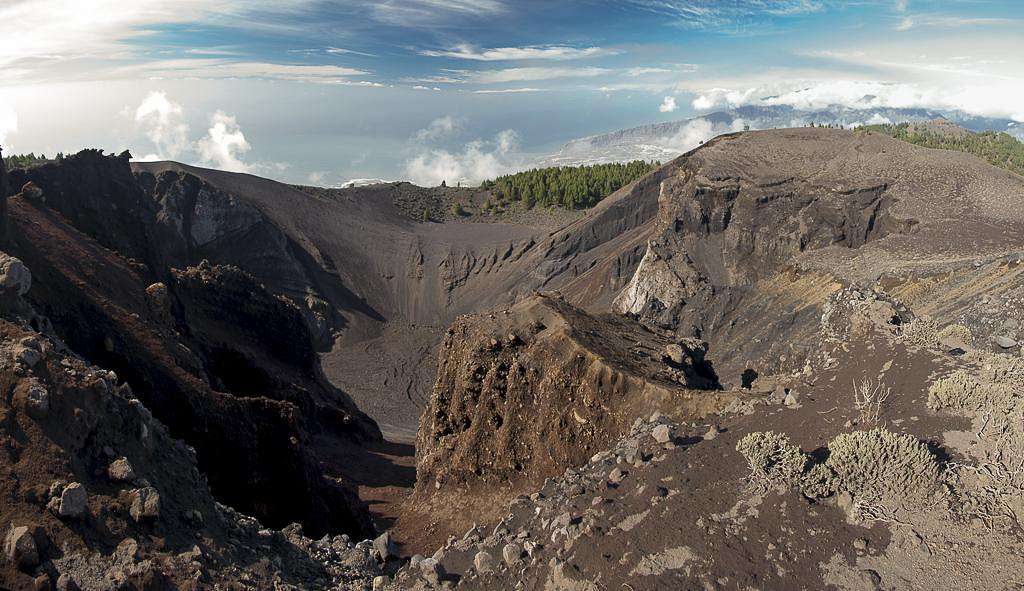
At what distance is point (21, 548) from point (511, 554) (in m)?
4.80

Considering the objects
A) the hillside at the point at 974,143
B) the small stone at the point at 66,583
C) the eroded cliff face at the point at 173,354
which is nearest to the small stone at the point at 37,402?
the small stone at the point at 66,583

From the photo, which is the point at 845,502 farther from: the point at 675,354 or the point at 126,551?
the point at 675,354

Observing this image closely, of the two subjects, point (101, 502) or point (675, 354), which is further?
point (675, 354)

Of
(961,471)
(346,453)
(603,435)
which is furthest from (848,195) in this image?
(961,471)

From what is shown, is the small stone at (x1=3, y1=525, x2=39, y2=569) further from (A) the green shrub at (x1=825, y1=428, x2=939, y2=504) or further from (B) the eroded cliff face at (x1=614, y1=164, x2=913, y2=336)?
(B) the eroded cliff face at (x1=614, y1=164, x2=913, y2=336)

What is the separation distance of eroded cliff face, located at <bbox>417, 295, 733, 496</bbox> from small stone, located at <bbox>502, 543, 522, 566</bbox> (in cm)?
844

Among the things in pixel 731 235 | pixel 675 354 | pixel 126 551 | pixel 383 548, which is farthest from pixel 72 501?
pixel 731 235

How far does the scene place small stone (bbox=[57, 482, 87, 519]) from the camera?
260 inches

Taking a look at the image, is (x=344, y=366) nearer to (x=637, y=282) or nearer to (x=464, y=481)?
(x=637, y=282)

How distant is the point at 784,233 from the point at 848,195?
3993mm

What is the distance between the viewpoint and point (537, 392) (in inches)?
699

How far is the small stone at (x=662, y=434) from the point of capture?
8781 millimetres

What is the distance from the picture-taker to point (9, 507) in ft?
21.1

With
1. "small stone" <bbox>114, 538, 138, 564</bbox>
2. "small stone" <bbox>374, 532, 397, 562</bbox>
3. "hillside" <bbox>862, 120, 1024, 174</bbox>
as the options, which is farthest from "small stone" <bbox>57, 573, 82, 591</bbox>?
"hillside" <bbox>862, 120, 1024, 174</bbox>
